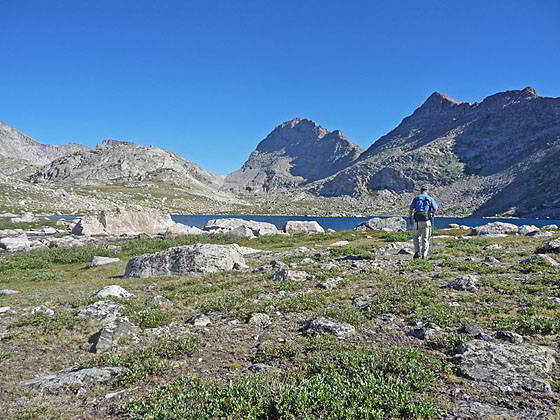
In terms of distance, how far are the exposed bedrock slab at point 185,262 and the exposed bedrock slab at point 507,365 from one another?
16030mm

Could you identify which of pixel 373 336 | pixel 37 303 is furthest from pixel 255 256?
pixel 373 336

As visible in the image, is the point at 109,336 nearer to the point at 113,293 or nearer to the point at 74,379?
the point at 74,379

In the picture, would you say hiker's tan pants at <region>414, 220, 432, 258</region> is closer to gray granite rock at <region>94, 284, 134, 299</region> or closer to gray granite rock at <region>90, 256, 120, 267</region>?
gray granite rock at <region>94, 284, 134, 299</region>

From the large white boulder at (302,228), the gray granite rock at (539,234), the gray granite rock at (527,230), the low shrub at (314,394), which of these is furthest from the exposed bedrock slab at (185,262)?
the large white boulder at (302,228)

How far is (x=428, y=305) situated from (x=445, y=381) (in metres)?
4.99

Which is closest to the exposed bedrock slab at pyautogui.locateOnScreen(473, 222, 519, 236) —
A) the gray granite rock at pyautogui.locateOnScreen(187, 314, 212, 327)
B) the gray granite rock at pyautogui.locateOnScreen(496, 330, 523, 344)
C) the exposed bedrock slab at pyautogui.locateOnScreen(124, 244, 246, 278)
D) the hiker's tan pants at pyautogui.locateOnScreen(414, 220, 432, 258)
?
the hiker's tan pants at pyautogui.locateOnScreen(414, 220, 432, 258)

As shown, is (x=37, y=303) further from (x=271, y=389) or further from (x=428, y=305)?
(x=428, y=305)

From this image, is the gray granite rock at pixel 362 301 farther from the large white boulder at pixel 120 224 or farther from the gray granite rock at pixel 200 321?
the large white boulder at pixel 120 224

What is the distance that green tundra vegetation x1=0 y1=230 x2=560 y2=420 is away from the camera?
6.44 meters

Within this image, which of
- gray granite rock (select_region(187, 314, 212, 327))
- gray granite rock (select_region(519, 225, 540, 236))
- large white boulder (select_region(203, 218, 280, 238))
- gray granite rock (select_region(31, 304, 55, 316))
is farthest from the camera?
large white boulder (select_region(203, 218, 280, 238))

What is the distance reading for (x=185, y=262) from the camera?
22.2 metres

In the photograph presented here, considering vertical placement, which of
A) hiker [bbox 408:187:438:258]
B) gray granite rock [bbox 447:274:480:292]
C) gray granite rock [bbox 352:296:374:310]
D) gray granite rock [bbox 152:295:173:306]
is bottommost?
gray granite rock [bbox 152:295:173:306]

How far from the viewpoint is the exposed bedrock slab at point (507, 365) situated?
6.63 meters

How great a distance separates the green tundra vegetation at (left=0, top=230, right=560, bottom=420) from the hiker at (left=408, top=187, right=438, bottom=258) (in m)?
2.39
